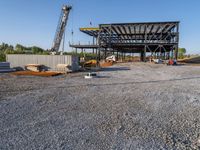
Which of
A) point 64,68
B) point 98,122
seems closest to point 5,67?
→ point 64,68

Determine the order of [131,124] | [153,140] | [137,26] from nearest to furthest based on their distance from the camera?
[153,140] < [131,124] < [137,26]

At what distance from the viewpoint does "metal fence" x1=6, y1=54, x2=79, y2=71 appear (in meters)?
18.9

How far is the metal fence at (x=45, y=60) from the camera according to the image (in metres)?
18.9

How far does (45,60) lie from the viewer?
62.9ft

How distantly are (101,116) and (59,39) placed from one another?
24.0 meters

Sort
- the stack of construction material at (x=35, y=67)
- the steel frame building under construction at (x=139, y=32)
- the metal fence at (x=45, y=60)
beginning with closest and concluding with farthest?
the stack of construction material at (x=35, y=67) → the metal fence at (x=45, y=60) → the steel frame building under construction at (x=139, y=32)

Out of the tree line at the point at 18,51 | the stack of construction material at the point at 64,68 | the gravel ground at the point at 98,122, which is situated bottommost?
the gravel ground at the point at 98,122

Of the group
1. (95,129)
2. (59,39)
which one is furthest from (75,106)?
(59,39)

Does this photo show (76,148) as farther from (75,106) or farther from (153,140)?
(75,106)

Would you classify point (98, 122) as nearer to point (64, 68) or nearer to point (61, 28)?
point (64, 68)

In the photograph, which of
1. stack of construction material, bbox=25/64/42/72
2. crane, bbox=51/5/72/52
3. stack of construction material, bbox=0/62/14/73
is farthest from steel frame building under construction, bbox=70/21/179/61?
stack of construction material, bbox=0/62/14/73

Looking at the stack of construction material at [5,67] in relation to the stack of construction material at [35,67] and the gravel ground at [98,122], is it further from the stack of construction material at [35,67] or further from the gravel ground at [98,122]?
the gravel ground at [98,122]

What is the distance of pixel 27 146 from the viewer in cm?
361

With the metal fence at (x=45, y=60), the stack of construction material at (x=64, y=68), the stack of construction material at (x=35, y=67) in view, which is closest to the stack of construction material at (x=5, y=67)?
the metal fence at (x=45, y=60)
